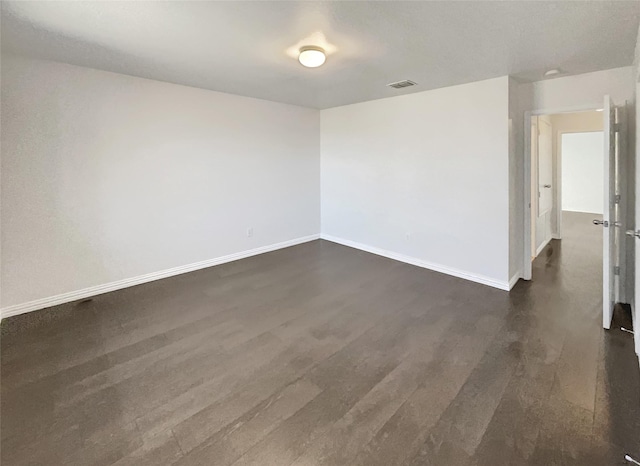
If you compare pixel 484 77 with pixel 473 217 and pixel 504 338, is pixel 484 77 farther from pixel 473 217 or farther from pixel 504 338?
pixel 504 338

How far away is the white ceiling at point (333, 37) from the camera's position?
2.10 meters

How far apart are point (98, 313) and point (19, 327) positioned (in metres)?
0.60

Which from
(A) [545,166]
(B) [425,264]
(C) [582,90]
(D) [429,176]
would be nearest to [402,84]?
(D) [429,176]

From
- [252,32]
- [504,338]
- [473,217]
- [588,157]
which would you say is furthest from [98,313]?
[588,157]

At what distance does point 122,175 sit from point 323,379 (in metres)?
3.27

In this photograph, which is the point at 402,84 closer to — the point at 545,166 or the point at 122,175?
the point at 545,166

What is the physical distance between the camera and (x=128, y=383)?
219 cm

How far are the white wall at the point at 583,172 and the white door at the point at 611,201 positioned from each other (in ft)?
23.2

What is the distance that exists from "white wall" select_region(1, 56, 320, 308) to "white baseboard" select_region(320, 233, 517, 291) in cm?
131

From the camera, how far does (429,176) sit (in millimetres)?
4410

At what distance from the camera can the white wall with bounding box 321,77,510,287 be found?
376 centimetres

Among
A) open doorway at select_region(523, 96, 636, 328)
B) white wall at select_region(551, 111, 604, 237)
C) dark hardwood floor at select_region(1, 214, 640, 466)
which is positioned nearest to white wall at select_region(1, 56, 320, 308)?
dark hardwood floor at select_region(1, 214, 640, 466)

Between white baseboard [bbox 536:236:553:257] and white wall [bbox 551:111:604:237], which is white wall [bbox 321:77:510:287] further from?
white wall [bbox 551:111:604:237]

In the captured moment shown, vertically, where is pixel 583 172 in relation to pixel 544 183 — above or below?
above
